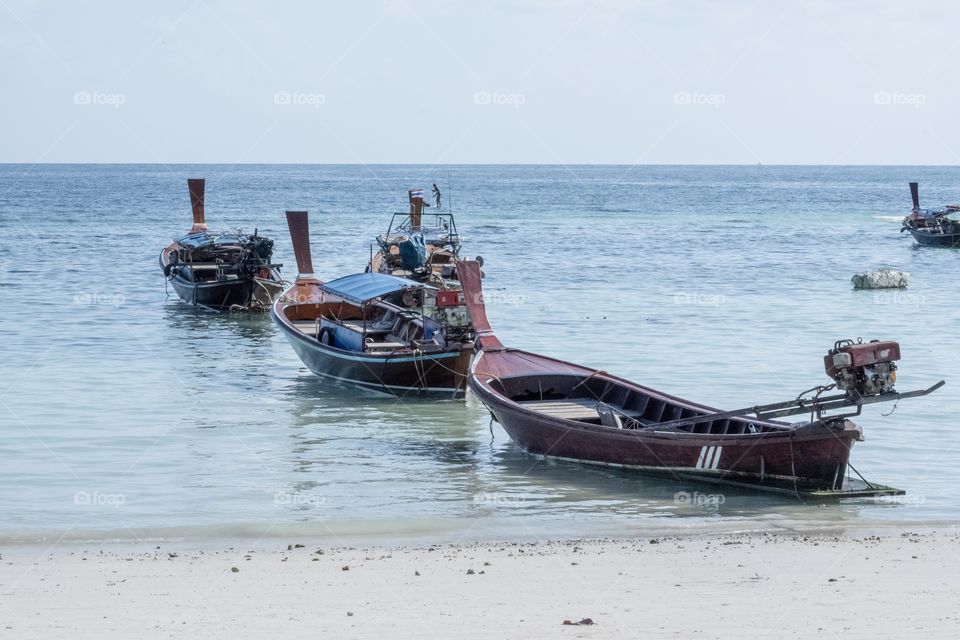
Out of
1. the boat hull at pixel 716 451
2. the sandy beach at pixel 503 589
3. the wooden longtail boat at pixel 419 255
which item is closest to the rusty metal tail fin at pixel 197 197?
the wooden longtail boat at pixel 419 255

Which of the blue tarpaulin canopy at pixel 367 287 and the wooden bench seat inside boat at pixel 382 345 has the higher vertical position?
the blue tarpaulin canopy at pixel 367 287

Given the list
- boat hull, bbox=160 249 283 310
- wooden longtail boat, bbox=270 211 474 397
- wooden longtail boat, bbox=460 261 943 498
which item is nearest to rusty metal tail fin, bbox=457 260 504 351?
wooden longtail boat, bbox=460 261 943 498

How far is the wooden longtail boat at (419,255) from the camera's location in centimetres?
2616

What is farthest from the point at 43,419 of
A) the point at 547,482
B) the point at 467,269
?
the point at 547,482

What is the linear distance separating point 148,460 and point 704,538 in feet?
24.3

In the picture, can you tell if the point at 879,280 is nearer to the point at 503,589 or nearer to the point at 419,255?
the point at 419,255

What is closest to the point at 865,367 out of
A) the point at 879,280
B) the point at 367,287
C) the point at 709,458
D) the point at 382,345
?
the point at 709,458

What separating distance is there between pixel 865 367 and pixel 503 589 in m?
4.63

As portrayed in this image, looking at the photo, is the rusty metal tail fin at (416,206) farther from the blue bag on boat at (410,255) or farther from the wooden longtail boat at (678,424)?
the wooden longtail boat at (678,424)

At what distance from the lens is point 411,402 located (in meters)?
19.2

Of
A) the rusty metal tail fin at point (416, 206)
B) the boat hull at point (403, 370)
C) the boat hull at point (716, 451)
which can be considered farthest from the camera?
the rusty metal tail fin at point (416, 206)

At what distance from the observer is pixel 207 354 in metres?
25.1

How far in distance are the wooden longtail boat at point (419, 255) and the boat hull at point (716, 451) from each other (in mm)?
9215

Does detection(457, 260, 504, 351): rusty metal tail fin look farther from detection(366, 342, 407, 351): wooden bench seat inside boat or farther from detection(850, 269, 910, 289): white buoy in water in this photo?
detection(850, 269, 910, 289): white buoy in water
